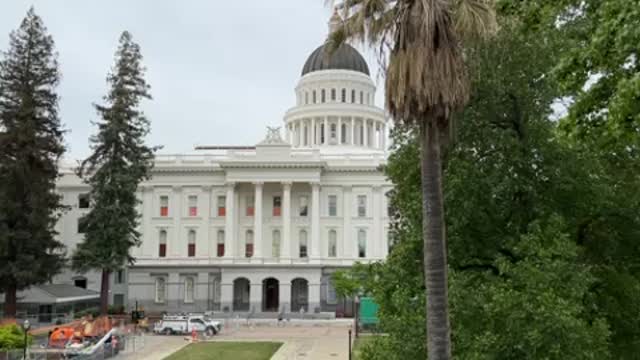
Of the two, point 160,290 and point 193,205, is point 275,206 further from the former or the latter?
point 160,290

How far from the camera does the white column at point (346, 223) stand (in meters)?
67.6

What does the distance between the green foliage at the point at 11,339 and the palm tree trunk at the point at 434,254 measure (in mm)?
25323

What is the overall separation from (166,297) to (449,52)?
6111 cm

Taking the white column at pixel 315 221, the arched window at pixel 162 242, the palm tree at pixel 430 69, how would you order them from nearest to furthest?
the palm tree at pixel 430 69 < the white column at pixel 315 221 < the arched window at pixel 162 242

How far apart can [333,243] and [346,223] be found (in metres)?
2.32

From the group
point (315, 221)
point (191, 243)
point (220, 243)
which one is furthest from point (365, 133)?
point (191, 243)

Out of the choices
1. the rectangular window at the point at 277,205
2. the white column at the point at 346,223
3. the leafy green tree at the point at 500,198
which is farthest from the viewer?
the rectangular window at the point at 277,205

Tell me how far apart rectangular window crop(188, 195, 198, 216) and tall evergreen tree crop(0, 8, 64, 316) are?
19.6 meters

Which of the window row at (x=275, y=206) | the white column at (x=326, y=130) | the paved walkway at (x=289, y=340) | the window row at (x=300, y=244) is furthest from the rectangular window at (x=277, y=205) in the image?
the white column at (x=326, y=130)

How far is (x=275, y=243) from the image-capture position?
68.2 m

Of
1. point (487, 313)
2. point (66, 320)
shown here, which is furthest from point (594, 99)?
point (66, 320)

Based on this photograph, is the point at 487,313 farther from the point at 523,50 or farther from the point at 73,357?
the point at 73,357

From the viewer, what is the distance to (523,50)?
612 inches

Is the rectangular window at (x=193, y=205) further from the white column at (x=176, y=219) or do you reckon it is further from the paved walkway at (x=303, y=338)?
the paved walkway at (x=303, y=338)
